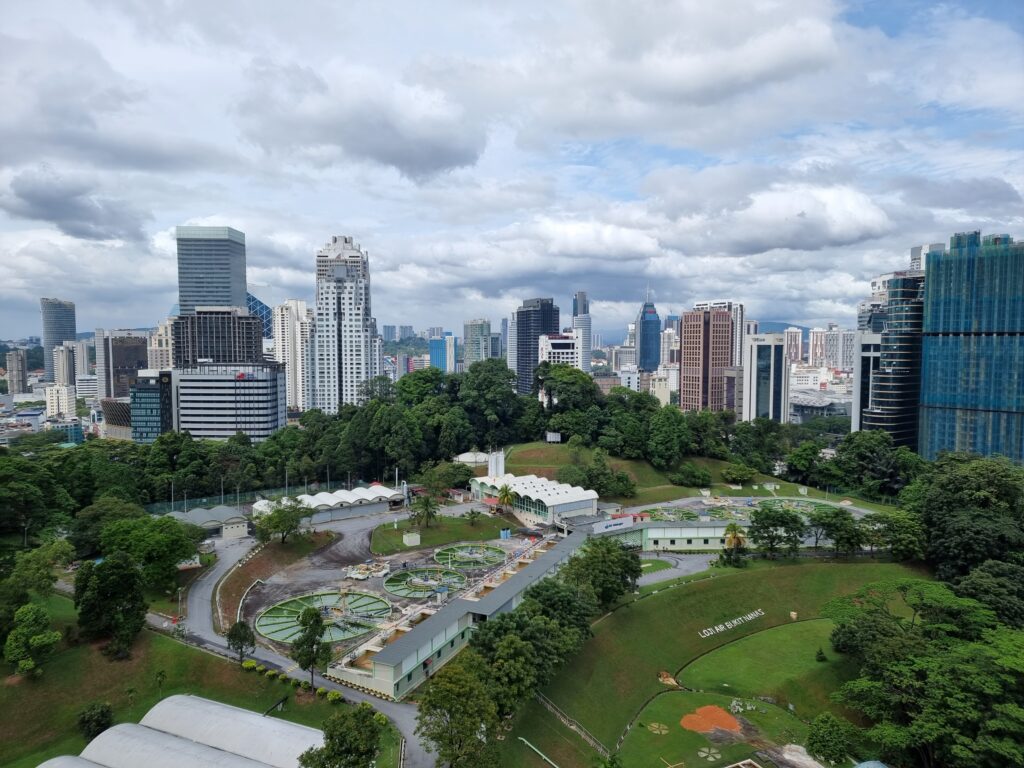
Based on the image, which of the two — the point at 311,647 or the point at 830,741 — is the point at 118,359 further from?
the point at 830,741

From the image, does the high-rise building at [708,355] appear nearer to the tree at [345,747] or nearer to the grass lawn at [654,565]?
the grass lawn at [654,565]

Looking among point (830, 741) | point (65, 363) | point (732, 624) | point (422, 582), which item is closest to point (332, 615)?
point (422, 582)

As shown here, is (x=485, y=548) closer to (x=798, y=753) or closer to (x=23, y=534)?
(x=798, y=753)

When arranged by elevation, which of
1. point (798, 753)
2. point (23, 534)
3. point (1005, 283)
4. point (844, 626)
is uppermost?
point (1005, 283)

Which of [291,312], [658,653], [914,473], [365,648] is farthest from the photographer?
[291,312]

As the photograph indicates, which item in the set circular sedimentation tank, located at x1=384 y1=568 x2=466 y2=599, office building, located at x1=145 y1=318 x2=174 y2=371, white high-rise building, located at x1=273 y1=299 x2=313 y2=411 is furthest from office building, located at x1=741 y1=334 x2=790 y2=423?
office building, located at x1=145 y1=318 x2=174 y2=371

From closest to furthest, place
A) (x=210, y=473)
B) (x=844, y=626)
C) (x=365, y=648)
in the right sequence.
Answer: (x=365, y=648) < (x=844, y=626) < (x=210, y=473)

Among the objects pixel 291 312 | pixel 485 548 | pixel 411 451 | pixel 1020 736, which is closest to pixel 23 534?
pixel 485 548

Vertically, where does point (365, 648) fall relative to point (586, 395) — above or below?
below
